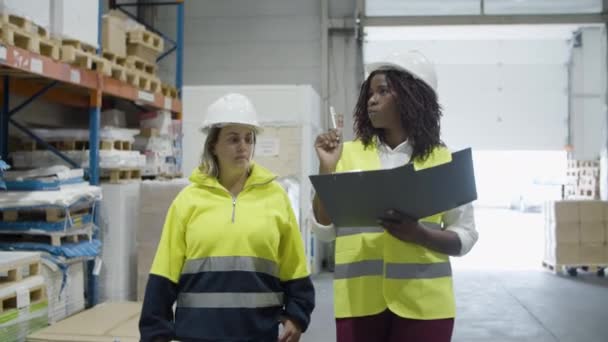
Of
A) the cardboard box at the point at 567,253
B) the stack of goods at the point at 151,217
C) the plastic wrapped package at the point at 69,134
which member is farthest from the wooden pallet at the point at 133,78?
the cardboard box at the point at 567,253

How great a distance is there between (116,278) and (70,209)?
3.19 feet

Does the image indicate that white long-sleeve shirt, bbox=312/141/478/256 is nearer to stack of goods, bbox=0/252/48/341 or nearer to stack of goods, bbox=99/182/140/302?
stack of goods, bbox=0/252/48/341

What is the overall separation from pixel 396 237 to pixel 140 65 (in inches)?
228

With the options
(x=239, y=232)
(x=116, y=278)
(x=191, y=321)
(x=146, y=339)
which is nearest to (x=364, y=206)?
(x=239, y=232)

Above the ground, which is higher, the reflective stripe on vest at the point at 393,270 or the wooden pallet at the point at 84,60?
the wooden pallet at the point at 84,60

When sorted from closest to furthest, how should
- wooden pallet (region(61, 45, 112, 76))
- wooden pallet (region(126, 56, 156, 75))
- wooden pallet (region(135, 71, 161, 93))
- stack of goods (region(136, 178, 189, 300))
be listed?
wooden pallet (region(61, 45, 112, 76)), stack of goods (region(136, 178, 189, 300)), wooden pallet (region(126, 56, 156, 75)), wooden pallet (region(135, 71, 161, 93))

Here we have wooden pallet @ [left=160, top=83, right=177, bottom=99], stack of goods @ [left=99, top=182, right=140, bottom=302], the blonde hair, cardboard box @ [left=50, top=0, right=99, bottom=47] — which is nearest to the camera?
the blonde hair

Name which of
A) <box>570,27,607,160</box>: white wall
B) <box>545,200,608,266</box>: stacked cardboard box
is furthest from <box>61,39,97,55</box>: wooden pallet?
<box>570,27,607,160</box>: white wall

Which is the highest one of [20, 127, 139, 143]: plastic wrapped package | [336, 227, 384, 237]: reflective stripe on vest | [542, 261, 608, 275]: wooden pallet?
[20, 127, 139, 143]: plastic wrapped package

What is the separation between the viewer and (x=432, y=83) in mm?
2205

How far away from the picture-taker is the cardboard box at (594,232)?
9.37m

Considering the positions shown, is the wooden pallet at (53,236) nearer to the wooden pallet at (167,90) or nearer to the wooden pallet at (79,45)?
the wooden pallet at (79,45)

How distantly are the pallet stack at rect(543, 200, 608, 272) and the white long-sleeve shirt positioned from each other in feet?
26.3

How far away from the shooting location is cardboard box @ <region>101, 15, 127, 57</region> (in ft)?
20.9
